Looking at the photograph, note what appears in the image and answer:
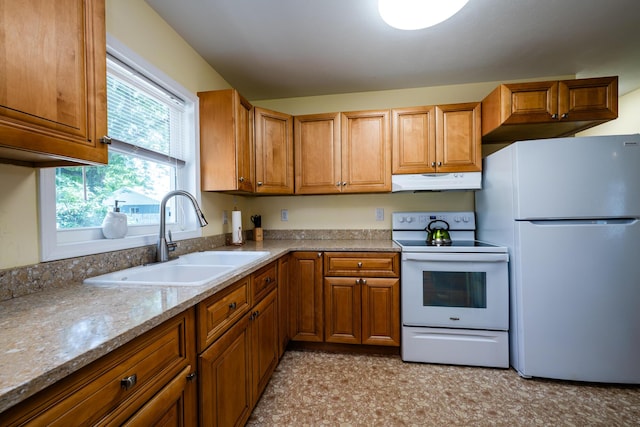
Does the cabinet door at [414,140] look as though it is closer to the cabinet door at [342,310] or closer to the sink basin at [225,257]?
the cabinet door at [342,310]

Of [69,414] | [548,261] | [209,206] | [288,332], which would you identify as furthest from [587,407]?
[209,206]

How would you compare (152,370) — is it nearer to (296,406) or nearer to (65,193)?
(65,193)

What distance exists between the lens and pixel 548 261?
5.72 ft

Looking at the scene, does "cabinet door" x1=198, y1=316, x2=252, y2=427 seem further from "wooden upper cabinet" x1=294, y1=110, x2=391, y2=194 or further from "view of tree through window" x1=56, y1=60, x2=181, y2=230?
"wooden upper cabinet" x1=294, y1=110, x2=391, y2=194

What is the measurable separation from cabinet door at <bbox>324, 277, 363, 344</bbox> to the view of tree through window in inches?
52.9

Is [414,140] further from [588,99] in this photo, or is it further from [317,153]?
[588,99]

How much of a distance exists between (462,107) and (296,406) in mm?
2499

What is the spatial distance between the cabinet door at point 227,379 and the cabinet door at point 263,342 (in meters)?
0.08

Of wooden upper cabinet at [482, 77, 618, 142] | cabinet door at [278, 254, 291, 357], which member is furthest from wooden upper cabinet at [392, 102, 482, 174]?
cabinet door at [278, 254, 291, 357]

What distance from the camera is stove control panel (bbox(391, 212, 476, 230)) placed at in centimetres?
246

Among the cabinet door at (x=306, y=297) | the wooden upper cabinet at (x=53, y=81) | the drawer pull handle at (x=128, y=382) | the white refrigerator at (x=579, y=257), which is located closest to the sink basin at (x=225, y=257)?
the cabinet door at (x=306, y=297)

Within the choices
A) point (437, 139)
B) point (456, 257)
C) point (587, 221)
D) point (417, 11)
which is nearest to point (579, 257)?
point (587, 221)

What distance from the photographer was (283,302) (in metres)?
2.02

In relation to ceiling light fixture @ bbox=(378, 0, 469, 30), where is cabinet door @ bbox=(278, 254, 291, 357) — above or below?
below
